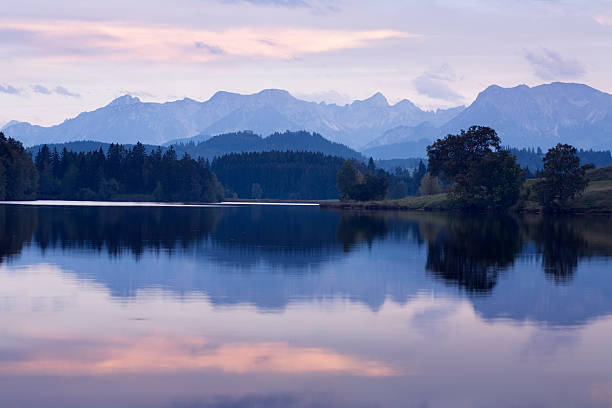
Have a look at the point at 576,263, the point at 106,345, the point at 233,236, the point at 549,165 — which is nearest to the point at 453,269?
the point at 576,263

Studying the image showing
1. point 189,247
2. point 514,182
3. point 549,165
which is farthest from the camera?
point 514,182

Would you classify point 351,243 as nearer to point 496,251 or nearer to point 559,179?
point 496,251

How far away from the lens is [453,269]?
162ft

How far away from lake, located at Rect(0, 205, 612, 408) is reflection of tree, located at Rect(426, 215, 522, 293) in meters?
0.35

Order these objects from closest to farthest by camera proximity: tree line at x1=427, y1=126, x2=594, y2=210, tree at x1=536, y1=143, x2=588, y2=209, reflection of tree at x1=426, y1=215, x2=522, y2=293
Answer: reflection of tree at x1=426, y1=215, x2=522, y2=293 → tree at x1=536, y1=143, x2=588, y2=209 → tree line at x1=427, y1=126, x2=594, y2=210

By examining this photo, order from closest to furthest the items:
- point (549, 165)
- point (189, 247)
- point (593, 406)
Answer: point (593, 406) < point (189, 247) < point (549, 165)

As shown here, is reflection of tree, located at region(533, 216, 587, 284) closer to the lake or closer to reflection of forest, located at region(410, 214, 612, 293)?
reflection of forest, located at region(410, 214, 612, 293)

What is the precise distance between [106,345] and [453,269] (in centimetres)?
2894

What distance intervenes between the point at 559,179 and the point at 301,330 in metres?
146

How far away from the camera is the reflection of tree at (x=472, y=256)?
1741 inches

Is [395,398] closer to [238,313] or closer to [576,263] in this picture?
[238,313]

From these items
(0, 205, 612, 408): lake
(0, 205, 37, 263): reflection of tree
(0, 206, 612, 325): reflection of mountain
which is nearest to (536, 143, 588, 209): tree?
(0, 206, 612, 325): reflection of mountain

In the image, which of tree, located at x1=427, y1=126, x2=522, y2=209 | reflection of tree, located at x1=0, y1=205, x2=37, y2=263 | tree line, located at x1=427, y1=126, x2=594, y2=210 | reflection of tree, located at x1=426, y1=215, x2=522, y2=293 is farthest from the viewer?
tree, located at x1=427, y1=126, x2=522, y2=209

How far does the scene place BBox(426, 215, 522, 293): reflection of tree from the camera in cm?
4422
